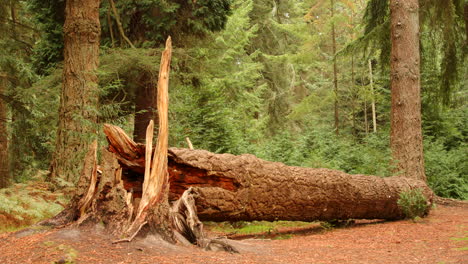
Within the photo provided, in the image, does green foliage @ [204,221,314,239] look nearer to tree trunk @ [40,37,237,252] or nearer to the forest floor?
the forest floor

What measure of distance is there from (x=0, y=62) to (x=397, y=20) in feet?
36.1

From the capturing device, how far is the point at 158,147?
561 centimetres

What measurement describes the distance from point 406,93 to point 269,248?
6206mm

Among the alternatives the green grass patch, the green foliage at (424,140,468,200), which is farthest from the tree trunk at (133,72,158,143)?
the green foliage at (424,140,468,200)

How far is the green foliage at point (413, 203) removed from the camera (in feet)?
26.1

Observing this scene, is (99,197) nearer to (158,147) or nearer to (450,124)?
(158,147)

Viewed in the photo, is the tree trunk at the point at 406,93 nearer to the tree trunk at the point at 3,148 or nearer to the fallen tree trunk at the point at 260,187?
the fallen tree trunk at the point at 260,187

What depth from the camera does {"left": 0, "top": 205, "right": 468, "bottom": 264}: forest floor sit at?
4.30 meters

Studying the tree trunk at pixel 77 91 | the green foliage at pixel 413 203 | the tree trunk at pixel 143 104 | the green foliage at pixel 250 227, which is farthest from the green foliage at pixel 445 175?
the tree trunk at pixel 77 91

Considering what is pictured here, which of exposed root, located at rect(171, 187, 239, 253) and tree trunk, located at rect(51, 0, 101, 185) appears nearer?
exposed root, located at rect(171, 187, 239, 253)

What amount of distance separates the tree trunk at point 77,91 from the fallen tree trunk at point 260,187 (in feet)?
9.55

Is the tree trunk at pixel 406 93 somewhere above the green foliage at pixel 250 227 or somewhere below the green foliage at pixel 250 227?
above

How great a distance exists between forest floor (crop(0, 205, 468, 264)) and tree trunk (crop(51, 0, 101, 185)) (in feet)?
Result: 11.0

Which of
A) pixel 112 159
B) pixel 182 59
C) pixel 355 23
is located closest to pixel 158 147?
pixel 112 159
